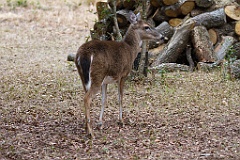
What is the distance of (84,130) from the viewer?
7234mm

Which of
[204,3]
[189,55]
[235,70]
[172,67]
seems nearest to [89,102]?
[235,70]

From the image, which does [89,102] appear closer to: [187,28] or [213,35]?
[187,28]

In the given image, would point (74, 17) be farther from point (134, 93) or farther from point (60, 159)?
point (60, 159)

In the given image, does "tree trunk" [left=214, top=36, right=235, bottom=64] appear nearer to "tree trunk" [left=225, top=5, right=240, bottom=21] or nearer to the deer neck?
"tree trunk" [left=225, top=5, right=240, bottom=21]

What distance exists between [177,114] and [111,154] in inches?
89.9

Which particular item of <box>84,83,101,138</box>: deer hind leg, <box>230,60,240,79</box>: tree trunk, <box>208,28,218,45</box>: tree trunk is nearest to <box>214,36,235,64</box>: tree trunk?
<box>208,28,218,45</box>: tree trunk

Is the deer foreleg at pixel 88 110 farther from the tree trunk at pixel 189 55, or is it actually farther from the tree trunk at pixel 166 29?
the tree trunk at pixel 166 29

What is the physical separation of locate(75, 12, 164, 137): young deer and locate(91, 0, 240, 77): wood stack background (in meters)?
3.37

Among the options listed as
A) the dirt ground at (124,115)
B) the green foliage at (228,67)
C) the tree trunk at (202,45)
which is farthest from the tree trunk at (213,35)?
the green foliage at (228,67)

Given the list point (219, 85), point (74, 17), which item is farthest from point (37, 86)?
point (74, 17)

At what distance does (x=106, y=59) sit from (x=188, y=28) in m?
5.57

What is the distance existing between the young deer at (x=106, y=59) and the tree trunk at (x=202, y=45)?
12.6 ft

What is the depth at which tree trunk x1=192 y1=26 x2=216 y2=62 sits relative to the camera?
1205 centimetres

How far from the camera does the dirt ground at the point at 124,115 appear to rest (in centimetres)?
626
